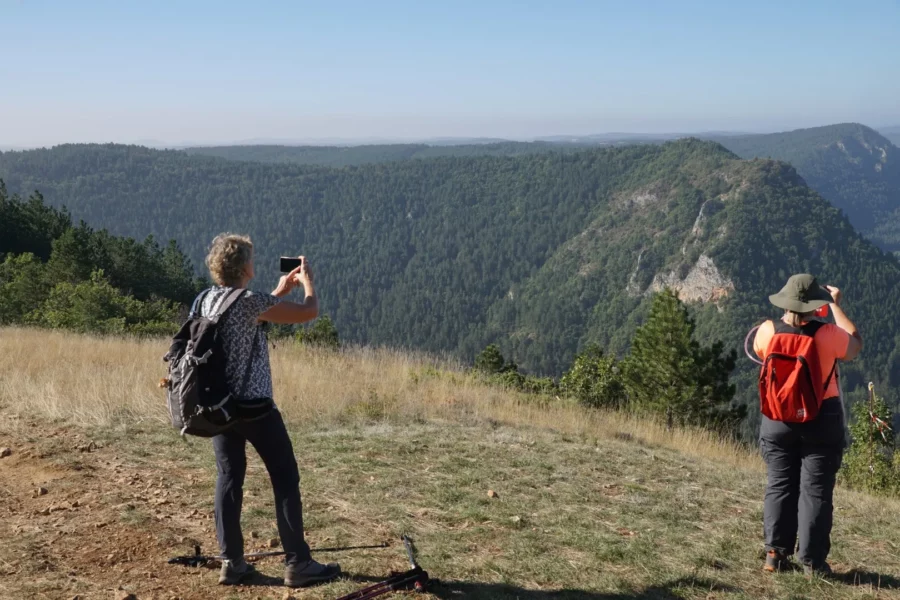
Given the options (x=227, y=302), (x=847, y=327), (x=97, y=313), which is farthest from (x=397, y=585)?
(x=97, y=313)

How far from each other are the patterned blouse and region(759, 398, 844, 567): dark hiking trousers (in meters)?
2.56

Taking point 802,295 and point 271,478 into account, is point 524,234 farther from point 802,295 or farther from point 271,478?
point 271,478

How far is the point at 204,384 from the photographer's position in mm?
3424

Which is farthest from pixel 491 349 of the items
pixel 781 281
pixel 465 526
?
pixel 781 281

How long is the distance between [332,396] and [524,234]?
162366 mm

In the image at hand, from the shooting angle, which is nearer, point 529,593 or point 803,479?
point 529,593

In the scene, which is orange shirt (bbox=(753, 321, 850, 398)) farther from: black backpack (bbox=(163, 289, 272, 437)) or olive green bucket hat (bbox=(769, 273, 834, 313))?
black backpack (bbox=(163, 289, 272, 437))

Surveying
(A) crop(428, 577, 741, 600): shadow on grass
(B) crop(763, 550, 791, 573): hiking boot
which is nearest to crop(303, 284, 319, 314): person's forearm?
(A) crop(428, 577, 741, 600): shadow on grass

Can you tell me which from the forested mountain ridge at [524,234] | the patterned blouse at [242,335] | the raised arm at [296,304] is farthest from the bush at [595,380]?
the forested mountain ridge at [524,234]

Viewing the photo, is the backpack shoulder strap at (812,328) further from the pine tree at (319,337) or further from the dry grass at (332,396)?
the pine tree at (319,337)

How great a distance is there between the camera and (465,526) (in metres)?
4.75

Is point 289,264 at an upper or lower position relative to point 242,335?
upper

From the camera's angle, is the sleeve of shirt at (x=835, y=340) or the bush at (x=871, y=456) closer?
the sleeve of shirt at (x=835, y=340)

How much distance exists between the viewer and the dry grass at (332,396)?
7.31 metres
